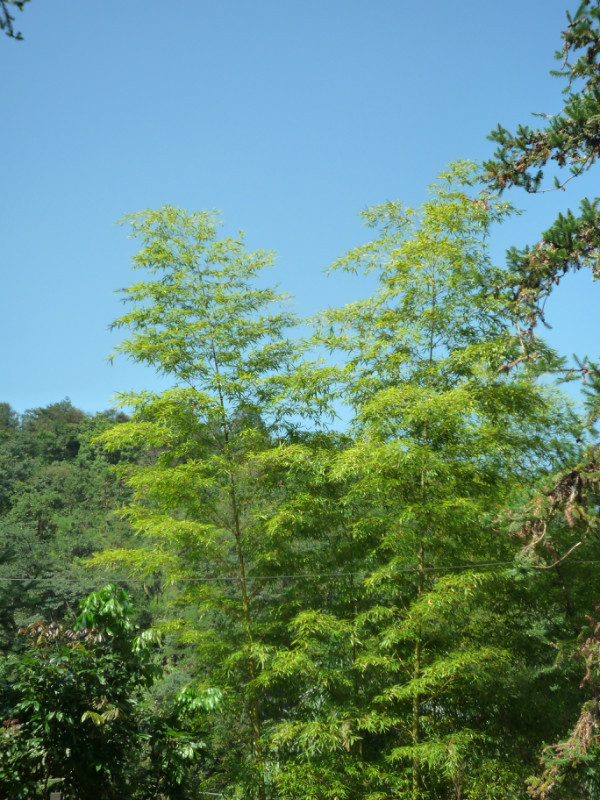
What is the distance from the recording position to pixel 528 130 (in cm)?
417

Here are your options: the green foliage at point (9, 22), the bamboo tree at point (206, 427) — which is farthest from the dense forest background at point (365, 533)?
the green foliage at point (9, 22)

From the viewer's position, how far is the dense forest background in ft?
16.0

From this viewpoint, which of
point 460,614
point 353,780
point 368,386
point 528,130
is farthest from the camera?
point 368,386

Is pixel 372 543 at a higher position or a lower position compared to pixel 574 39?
lower

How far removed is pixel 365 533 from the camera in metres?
5.84

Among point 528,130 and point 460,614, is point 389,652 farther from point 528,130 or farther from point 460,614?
point 528,130

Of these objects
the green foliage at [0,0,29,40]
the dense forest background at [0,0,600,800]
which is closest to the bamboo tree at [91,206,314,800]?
the dense forest background at [0,0,600,800]

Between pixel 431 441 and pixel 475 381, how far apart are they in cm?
65

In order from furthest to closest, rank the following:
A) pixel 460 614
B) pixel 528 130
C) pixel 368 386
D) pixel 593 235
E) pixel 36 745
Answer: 1. pixel 368 386
2. pixel 460 614
3. pixel 528 130
4. pixel 593 235
5. pixel 36 745

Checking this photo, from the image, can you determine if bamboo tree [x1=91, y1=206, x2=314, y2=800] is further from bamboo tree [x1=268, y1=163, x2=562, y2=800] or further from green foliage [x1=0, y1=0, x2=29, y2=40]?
green foliage [x1=0, y1=0, x2=29, y2=40]

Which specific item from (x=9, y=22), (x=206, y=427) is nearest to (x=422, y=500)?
(x=206, y=427)

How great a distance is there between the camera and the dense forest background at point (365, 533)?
488 cm

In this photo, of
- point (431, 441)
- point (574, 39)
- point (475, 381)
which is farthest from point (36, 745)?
point (574, 39)

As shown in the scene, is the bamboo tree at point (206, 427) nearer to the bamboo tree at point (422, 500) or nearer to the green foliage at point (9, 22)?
the bamboo tree at point (422, 500)
